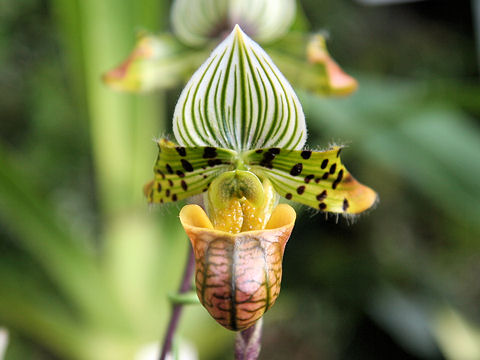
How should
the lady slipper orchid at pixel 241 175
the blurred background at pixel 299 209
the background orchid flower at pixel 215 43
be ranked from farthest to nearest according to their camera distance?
1. the blurred background at pixel 299 209
2. the background orchid flower at pixel 215 43
3. the lady slipper orchid at pixel 241 175

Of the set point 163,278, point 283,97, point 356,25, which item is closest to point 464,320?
point 163,278

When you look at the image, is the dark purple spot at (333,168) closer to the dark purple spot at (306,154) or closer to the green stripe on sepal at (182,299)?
the dark purple spot at (306,154)

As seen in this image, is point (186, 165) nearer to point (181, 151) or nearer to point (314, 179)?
point (181, 151)

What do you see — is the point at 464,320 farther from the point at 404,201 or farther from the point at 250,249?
the point at 250,249

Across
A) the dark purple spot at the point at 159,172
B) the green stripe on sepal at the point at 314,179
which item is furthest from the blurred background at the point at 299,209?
the dark purple spot at the point at 159,172

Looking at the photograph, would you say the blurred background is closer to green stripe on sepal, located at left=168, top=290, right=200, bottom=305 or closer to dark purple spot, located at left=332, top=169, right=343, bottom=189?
dark purple spot, located at left=332, top=169, right=343, bottom=189

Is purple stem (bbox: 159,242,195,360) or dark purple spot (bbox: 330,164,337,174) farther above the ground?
dark purple spot (bbox: 330,164,337,174)

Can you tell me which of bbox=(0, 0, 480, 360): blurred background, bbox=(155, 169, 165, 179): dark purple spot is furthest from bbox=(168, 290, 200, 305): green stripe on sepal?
bbox=(0, 0, 480, 360): blurred background

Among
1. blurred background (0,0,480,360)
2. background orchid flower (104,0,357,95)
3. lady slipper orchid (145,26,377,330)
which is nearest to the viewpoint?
lady slipper orchid (145,26,377,330)
